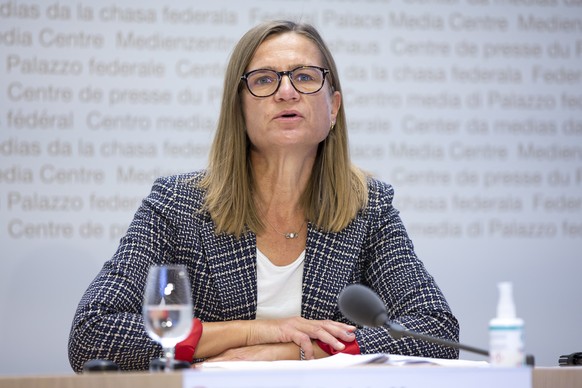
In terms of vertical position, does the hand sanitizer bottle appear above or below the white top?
above

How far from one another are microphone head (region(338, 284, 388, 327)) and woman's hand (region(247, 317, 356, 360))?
0.59m

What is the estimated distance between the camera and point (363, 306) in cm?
188

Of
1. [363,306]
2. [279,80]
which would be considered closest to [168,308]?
[363,306]

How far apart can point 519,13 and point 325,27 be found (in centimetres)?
106

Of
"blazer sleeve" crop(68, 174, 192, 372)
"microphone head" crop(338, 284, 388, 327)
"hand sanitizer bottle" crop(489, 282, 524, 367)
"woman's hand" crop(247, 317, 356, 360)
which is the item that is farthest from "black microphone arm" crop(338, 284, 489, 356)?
"blazer sleeve" crop(68, 174, 192, 372)

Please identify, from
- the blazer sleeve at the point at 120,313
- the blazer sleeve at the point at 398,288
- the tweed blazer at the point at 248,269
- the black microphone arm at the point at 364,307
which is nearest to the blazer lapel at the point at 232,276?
the tweed blazer at the point at 248,269

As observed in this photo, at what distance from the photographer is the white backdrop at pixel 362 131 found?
418 centimetres

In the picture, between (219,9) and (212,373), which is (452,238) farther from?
(212,373)

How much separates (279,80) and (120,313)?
91 centimetres

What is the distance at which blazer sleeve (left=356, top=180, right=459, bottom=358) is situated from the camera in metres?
2.53

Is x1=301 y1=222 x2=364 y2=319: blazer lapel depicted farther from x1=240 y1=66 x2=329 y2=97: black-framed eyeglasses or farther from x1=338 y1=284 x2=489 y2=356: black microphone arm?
x1=338 y1=284 x2=489 y2=356: black microphone arm

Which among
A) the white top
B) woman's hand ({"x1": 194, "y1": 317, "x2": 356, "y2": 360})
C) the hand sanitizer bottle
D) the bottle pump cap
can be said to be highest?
the bottle pump cap

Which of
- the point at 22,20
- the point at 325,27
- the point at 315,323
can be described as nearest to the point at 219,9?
the point at 325,27

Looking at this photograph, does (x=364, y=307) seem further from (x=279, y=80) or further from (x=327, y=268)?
(x=279, y=80)
